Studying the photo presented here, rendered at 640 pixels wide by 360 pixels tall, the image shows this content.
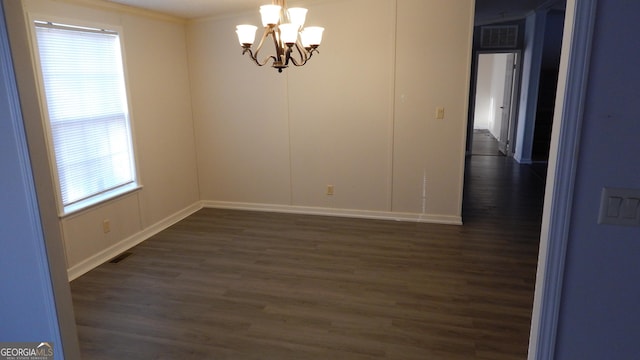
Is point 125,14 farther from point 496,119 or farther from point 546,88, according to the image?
point 496,119

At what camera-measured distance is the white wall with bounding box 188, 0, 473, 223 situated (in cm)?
436

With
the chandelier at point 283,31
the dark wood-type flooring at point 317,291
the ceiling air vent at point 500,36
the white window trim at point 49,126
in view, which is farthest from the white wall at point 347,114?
the ceiling air vent at point 500,36

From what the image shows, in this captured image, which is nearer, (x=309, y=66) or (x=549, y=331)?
(x=549, y=331)

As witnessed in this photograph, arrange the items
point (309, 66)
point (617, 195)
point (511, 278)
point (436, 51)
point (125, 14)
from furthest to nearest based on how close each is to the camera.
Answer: point (309, 66), point (436, 51), point (125, 14), point (511, 278), point (617, 195)

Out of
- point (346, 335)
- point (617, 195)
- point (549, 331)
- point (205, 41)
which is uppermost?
point (205, 41)

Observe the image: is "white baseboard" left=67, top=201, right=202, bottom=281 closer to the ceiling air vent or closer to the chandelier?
the chandelier

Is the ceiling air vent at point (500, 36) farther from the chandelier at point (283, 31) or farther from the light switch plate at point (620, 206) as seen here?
the light switch plate at point (620, 206)

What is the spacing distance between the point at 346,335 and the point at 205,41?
151 inches

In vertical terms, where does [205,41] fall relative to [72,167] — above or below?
above

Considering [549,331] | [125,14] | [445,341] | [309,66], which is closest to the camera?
[549,331]

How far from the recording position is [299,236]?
4.38 m

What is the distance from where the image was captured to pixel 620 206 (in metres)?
1.32

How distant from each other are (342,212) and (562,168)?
3.72m

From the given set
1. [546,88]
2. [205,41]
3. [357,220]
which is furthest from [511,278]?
[546,88]
